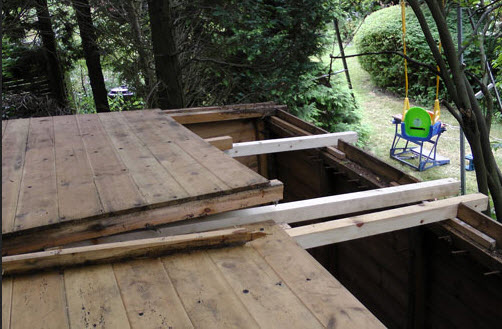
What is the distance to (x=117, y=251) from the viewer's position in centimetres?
159

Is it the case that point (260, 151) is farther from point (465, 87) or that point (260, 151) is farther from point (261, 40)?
point (261, 40)

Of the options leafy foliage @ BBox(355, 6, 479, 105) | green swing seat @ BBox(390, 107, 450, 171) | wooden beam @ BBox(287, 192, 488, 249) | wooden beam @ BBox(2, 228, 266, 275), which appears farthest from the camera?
leafy foliage @ BBox(355, 6, 479, 105)

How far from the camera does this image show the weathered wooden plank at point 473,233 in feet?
6.52

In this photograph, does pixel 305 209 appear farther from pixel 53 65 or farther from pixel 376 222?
pixel 53 65

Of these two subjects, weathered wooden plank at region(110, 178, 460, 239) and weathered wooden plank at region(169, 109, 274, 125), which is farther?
weathered wooden plank at region(169, 109, 274, 125)

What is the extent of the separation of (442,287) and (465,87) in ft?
5.29

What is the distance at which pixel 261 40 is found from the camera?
6.92 metres

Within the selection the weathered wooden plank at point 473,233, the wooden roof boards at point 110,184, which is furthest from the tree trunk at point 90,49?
the weathered wooden plank at point 473,233

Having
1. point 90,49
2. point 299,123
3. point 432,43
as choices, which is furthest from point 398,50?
point 432,43

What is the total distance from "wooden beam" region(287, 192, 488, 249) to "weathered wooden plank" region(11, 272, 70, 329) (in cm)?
91

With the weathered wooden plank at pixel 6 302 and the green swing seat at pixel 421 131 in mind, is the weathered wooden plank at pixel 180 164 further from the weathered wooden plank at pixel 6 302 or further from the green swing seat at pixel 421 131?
the green swing seat at pixel 421 131

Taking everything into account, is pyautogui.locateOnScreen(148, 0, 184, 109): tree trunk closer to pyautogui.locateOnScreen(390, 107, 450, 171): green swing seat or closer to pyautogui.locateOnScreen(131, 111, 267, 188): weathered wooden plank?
pyautogui.locateOnScreen(131, 111, 267, 188): weathered wooden plank

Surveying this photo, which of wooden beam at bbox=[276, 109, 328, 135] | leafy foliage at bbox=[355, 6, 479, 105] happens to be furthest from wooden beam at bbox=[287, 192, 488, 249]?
leafy foliage at bbox=[355, 6, 479, 105]

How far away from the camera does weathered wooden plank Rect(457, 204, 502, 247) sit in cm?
199
